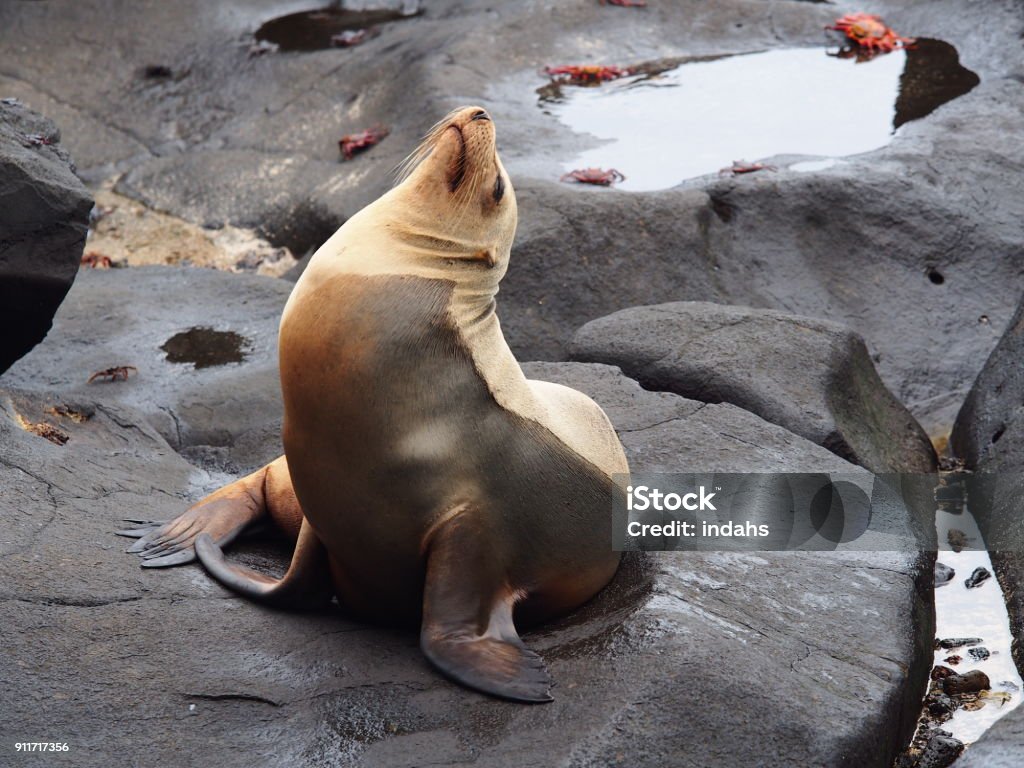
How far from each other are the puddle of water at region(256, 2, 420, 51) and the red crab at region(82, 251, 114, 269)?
3.39 metres

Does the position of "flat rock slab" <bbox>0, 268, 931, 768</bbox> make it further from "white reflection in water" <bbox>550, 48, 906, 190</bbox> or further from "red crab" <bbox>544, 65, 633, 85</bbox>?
"red crab" <bbox>544, 65, 633, 85</bbox>

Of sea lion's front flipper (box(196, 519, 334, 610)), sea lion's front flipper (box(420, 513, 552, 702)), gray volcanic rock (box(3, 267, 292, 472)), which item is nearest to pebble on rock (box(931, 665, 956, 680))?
sea lion's front flipper (box(420, 513, 552, 702))

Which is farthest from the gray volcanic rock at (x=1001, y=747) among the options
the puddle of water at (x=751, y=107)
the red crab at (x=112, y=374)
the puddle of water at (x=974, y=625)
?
the puddle of water at (x=751, y=107)

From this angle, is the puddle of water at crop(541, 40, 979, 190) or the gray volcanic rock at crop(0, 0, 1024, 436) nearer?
the gray volcanic rock at crop(0, 0, 1024, 436)

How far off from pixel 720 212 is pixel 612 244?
2.76 feet

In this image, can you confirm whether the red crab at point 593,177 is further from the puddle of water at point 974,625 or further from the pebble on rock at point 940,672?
the pebble on rock at point 940,672

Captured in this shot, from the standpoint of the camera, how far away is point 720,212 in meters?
8.08

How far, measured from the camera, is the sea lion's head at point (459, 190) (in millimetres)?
3809

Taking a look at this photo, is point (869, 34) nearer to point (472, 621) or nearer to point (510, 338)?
point (510, 338)

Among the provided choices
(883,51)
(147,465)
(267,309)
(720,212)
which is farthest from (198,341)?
(883,51)

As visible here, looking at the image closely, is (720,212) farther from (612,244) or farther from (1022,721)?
(1022,721)

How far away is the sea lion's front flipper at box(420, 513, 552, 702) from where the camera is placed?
358 centimetres

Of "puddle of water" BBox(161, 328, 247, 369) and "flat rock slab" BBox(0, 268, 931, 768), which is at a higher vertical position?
"flat rock slab" BBox(0, 268, 931, 768)

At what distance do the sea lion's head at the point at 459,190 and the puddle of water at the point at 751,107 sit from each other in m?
4.60
